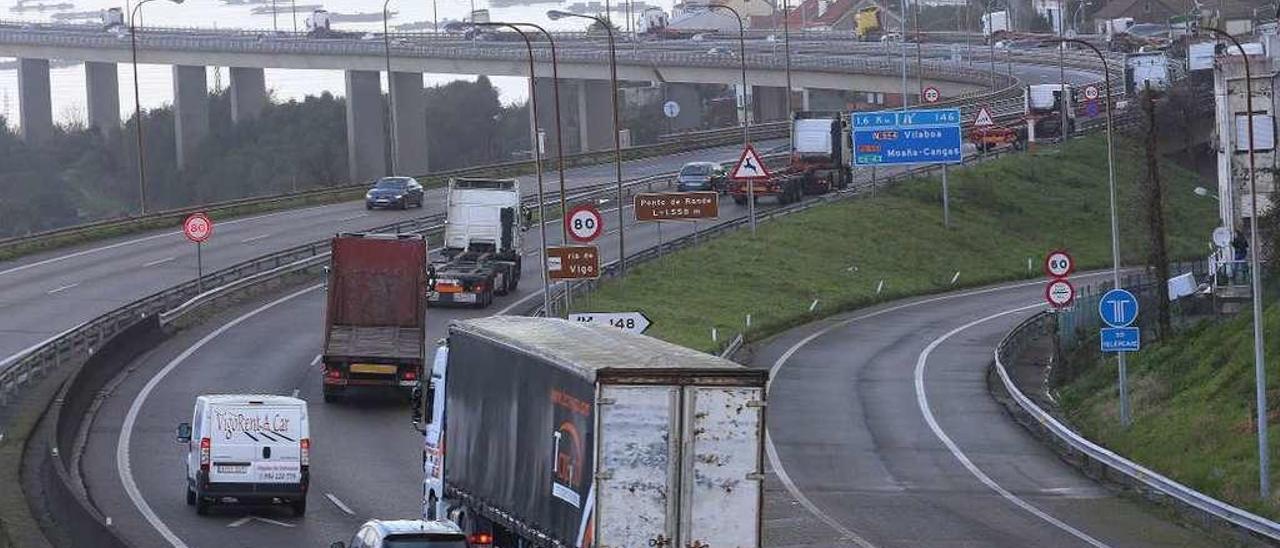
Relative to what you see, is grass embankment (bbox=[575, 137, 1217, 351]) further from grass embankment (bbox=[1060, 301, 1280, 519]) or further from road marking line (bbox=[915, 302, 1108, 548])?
grass embankment (bbox=[1060, 301, 1280, 519])

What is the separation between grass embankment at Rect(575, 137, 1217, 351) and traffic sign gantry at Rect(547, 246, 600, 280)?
41.9ft

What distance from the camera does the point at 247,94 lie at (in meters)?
176

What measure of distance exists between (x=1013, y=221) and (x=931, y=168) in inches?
314

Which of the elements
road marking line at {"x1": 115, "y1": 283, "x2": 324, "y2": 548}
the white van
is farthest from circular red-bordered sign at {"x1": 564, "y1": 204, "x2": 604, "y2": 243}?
the white van

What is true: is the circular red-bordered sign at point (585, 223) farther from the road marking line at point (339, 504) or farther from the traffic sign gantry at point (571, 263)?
the road marking line at point (339, 504)

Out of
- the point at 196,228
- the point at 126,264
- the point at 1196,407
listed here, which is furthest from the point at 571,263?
the point at 126,264

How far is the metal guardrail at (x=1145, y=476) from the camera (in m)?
30.5

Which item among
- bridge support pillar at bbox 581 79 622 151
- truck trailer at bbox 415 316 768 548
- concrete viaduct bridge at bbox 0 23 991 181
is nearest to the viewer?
truck trailer at bbox 415 316 768 548

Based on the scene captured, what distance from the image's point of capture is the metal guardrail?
30516mm

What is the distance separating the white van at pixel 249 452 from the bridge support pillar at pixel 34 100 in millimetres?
146317

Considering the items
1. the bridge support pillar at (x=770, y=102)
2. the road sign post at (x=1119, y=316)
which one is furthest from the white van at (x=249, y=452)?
the bridge support pillar at (x=770, y=102)

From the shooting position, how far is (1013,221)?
89188 mm

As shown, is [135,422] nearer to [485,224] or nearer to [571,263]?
[571,263]

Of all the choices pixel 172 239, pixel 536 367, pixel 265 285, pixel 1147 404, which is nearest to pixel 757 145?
pixel 172 239
